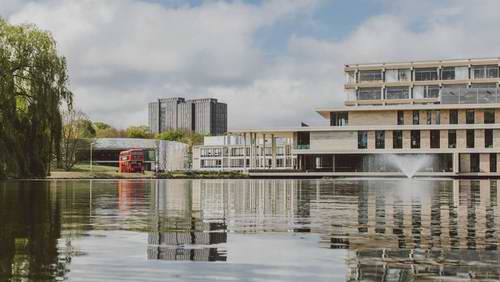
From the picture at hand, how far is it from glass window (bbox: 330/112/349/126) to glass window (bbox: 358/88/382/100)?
64.2 ft

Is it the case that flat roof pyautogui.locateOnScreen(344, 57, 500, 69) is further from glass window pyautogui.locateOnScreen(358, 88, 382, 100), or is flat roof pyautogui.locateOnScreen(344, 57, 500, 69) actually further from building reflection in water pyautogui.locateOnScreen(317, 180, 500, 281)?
building reflection in water pyautogui.locateOnScreen(317, 180, 500, 281)

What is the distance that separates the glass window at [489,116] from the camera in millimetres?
88938

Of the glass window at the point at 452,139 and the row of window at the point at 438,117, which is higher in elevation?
the row of window at the point at 438,117

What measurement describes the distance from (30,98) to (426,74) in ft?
283

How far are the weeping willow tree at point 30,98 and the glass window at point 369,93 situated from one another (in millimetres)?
77462

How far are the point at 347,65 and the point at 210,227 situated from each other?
4254 inches

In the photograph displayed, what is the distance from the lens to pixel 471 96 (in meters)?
90.1

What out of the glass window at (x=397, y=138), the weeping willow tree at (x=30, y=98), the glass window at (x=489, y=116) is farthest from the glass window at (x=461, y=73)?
the weeping willow tree at (x=30, y=98)

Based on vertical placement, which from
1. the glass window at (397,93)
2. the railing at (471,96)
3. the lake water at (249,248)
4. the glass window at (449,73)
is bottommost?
the lake water at (249,248)

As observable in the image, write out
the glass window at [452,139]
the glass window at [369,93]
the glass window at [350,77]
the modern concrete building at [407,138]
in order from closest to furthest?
the modern concrete building at [407,138]
the glass window at [452,139]
the glass window at [369,93]
the glass window at [350,77]

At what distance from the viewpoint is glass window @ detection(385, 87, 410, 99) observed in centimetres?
10975

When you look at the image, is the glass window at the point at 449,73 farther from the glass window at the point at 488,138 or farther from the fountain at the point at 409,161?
the fountain at the point at 409,161

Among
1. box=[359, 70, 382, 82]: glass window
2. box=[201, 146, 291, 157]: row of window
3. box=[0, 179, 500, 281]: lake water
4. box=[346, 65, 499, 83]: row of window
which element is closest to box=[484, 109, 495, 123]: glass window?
box=[346, 65, 499, 83]: row of window

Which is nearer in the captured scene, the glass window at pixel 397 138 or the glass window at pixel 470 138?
the glass window at pixel 470 138
